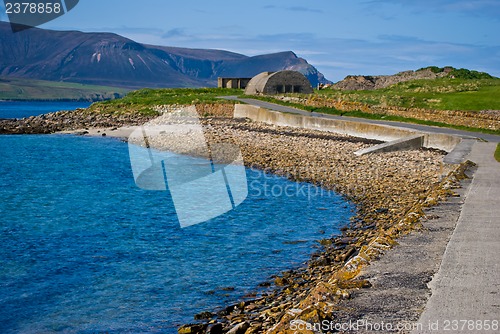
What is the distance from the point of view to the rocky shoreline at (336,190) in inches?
340

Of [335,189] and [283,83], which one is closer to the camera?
[335,189]

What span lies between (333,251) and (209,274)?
110 inches

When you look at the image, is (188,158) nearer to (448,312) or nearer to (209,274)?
(209,274)

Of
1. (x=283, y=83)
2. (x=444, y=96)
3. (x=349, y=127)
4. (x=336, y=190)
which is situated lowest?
(x=336, y=190)

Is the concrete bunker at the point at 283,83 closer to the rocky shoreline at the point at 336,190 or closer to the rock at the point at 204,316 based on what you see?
the rocky shoreline at the point at 336,190

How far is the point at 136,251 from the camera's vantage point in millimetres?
15727

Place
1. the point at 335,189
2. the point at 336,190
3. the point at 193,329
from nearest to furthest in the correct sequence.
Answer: the point at 193,329 < the point at 336,190 < the point at 335,189

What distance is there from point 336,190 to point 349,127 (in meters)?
15.3

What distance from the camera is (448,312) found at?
7387mm

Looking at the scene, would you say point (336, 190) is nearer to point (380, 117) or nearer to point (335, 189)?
point (335, 189)

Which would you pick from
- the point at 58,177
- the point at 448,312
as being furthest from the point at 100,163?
the point at 448,312

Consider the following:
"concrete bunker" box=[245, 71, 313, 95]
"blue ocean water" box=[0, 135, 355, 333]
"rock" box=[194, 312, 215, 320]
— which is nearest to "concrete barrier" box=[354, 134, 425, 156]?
"blue ocean water" box=[0, 135, 355, 333]

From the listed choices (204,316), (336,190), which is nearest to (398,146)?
(336,190)

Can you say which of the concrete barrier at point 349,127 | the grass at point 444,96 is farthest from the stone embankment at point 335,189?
the grass at point 444,96
